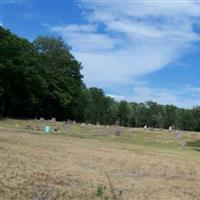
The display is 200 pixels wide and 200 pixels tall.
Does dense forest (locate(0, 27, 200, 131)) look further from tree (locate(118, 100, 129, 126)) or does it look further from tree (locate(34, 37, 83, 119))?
tree (locate(118, 100, 129, 126))

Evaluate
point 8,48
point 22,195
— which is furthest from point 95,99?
point 22,195

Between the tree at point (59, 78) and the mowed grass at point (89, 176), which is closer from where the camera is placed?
the mowed grass at point (89, 176)

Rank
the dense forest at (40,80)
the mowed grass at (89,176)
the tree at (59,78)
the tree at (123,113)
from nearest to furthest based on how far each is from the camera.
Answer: the mowed grass at (89,176)
the dense forest at (40,80)
the tree at (59,78)
the tree at (123,113)

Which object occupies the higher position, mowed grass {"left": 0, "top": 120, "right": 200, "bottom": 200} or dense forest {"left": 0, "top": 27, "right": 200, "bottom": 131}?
dense forest {"left": 0, "top": 27, "right": 200, "bottom": 131}

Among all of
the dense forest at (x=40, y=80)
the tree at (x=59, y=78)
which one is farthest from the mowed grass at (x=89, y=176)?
the tree at (x=59, y=78)

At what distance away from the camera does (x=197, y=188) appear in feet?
69.8

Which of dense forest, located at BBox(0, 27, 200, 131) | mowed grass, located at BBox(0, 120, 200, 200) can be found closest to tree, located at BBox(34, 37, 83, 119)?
dense forest, located at BBox(0, 27, 200, 131)

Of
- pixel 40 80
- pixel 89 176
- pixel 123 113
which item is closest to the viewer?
pixel 89 176

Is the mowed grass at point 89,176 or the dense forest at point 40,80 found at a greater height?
the dense forest at point 40,80

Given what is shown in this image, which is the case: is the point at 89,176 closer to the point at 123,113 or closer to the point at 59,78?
the point at 59,78

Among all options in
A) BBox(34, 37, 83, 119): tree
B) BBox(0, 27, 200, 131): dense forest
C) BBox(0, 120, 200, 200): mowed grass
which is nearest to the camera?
BBox(0, 120, 200, 200): mowed grass

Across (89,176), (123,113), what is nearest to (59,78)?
(89,176)

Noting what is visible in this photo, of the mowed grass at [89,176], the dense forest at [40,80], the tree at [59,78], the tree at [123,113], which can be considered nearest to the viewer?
the mowed grass at [89,176]

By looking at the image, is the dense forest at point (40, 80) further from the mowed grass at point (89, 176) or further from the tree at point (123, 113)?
the mowed grass at point (89, 176)
